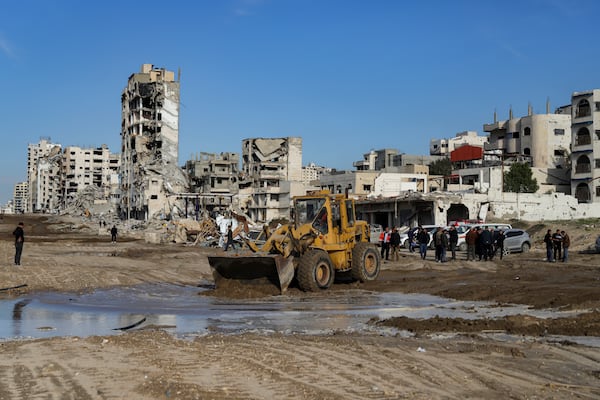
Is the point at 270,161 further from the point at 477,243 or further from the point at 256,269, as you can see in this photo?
the point at 256,269

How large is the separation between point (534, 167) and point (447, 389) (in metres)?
77.6

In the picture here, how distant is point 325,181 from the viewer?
85.0 m

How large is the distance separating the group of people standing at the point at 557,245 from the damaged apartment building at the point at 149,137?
70.0 metres

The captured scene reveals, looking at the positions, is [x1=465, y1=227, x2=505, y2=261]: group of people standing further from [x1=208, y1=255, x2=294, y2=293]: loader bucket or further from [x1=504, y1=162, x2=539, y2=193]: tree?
[x1=504, y1=162, x2=539, y2=193]: tree

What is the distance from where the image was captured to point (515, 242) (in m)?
36.9

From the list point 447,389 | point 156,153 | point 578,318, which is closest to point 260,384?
point 447,389

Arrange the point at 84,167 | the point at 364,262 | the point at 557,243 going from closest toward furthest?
1. the point at 364,262
2. the point at 557,243
3. the point at 84,167

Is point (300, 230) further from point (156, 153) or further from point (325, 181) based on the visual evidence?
point (156, 153)

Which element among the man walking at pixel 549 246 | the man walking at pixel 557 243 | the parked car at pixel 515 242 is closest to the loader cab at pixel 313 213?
the man walking at pixel 549 246

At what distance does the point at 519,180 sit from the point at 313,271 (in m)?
57.2

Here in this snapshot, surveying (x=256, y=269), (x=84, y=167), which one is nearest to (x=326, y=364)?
(x=256, y=269)

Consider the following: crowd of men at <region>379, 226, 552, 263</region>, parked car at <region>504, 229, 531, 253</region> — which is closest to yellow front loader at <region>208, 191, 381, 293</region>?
crowd of men at <region>379, 226, 552, 263</region>

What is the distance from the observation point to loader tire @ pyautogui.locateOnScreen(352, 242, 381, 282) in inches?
829

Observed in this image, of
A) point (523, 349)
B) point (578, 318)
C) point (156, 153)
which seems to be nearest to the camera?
point (523, 349)
